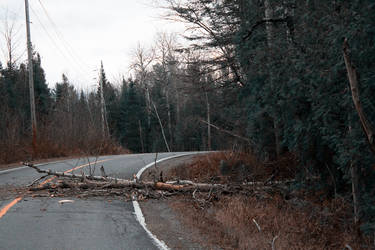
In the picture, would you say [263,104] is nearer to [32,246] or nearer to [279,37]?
[279,37]

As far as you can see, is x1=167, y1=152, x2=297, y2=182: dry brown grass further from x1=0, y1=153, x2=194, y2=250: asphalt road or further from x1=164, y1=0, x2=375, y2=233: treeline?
x1=0, y1=153, x2=194, y2=250: asphalt road

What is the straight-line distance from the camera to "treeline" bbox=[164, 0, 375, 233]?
280 inches

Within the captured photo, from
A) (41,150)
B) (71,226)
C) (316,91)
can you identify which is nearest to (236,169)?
(316,91)

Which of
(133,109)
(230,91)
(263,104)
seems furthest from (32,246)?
(133,109)

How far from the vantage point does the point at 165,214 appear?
8.04m

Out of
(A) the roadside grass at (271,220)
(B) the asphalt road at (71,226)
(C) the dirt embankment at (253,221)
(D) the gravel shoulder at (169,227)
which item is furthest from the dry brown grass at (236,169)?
(B) the asphalt road at (71,226)

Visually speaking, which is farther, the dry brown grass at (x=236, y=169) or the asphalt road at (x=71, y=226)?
the dry brown grass at (x=236, y=169)

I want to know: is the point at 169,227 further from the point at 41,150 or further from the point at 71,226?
the point at 41,150

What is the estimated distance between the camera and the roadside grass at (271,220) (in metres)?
6.50

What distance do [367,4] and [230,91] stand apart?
40.5 feet

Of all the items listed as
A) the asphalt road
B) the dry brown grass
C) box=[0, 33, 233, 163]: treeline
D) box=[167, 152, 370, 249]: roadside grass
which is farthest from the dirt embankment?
box=[0, 33, 233, 163]: treeline

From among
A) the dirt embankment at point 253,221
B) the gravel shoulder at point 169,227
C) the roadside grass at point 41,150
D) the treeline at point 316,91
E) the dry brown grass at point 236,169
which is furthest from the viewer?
the roadside grass at point 41,150

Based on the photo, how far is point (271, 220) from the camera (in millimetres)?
8258

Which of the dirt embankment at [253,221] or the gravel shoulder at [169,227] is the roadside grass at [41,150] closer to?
the gravel shoulder at [169,227]
